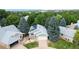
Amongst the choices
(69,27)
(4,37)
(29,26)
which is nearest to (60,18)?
(69,27)

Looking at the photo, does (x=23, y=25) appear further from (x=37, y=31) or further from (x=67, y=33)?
(x=67, y=33)

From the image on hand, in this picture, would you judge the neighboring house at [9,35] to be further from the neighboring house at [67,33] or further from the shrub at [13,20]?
the neighboring house at [67,33]

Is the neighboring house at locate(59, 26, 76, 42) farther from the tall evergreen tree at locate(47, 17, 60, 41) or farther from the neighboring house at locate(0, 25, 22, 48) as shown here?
the neighboring house at locate(0, 25, 22, 48)

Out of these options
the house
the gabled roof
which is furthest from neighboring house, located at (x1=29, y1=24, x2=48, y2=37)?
the gabled roof

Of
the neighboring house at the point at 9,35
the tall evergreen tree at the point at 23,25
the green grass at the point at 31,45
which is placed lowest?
the green grass at the point at 31,45

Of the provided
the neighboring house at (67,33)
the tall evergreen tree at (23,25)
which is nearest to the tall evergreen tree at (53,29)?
the neighboring house at (67,33)

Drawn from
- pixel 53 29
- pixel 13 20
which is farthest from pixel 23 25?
pixel 53 29
